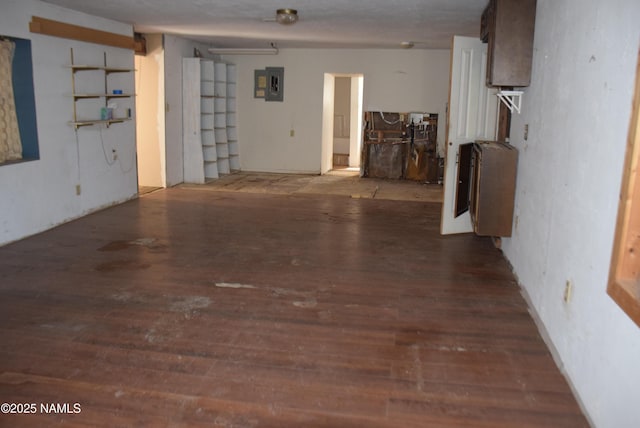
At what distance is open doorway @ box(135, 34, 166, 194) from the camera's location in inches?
309

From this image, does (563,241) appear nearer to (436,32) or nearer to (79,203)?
(436,32)

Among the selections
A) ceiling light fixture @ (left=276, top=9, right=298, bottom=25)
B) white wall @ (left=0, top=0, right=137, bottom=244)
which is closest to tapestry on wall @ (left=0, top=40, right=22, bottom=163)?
white wall @ (left=0, top=0, right=137, bottom=244)

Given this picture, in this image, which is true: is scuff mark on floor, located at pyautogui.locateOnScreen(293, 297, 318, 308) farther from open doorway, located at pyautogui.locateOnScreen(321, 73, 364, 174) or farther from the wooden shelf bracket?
open doorway, located at pyautogui.locateOnScreen(321, 73, 364, 174)

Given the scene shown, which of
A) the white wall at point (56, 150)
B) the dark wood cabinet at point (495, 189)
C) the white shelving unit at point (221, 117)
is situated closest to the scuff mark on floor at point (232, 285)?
the dark wood cabinet at point (495, 189)

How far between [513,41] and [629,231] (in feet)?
9.00

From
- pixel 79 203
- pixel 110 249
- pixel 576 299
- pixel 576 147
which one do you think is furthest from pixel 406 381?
pixel 79 203

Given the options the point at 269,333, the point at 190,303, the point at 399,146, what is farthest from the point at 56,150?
the point at 399,146

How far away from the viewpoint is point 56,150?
5.63 meters

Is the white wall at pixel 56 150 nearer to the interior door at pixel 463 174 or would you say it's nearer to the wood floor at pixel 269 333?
the wood floor at pixel 269 333

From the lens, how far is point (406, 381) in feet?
8.80

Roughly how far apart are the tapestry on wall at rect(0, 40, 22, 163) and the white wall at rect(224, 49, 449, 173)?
17.1 feet

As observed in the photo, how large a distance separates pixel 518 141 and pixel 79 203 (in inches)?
184

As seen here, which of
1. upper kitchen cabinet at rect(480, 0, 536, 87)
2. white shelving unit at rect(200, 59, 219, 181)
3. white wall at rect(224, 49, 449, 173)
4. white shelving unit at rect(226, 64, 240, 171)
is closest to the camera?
upper kitchen cabinet at rect(480, 0, 536, 87)

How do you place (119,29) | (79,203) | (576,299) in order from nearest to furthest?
(576,299)
(79,203)
(119,29)
